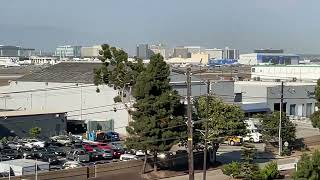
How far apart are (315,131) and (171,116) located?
81.4 ft

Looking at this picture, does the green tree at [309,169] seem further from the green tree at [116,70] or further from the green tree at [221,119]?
the green tree at [116,70]

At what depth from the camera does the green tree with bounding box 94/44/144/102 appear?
36.4 m

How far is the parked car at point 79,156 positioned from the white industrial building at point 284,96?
89.6 ft

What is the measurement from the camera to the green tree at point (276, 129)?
40.5 m

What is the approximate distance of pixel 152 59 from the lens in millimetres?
31391

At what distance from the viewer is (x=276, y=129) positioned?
40.5 meters

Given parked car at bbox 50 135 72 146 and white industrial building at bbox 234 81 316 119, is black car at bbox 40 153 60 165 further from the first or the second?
white industrial building at bbox 234 81 316 119

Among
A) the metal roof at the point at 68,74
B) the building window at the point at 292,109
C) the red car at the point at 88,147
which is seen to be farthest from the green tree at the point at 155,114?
the building window at the point at 292,109

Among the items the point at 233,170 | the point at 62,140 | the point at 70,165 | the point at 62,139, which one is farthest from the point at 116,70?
the point at 233,170

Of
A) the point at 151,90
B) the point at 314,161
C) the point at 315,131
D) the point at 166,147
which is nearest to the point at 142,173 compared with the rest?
the point at 166,147

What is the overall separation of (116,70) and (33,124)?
31.2 feet

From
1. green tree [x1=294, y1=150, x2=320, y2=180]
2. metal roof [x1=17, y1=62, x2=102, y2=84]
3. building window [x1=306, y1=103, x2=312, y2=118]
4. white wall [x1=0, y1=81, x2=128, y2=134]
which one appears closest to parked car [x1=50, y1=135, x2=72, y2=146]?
white wall [x1=0, y1=81, x2=128, y2=134]

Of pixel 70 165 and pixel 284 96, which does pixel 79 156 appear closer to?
pixel 70 165

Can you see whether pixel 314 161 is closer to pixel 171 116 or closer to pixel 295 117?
pixel 171 116
